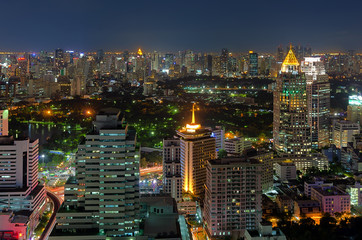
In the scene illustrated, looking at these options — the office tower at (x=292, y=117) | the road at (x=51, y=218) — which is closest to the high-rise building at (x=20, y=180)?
the road at (x=51, y=218)

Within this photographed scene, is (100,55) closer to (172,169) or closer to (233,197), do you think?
(172,169)

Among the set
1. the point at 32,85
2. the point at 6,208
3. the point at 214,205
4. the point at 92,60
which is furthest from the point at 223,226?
the point at 92,60

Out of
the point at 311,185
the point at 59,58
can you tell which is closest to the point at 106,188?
the point at 311,185

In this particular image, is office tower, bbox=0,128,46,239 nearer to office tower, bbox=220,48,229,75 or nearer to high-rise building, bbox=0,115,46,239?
high-rise building, bbox=0,115,46,239

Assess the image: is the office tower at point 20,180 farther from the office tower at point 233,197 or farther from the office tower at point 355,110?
the office tower at point 355,110

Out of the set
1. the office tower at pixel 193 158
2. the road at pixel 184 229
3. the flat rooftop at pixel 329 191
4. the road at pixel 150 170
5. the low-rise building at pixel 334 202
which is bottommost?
the road at pixel 184 229

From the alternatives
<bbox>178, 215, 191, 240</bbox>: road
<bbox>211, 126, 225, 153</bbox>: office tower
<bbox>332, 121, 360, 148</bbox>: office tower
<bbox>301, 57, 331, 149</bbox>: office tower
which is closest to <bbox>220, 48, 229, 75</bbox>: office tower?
<bbox>301, 57, 331, 149</bbox>: office tower
